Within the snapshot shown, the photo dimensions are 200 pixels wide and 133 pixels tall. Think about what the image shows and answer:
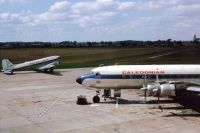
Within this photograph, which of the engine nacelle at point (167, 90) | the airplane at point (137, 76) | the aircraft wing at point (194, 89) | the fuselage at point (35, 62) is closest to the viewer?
the engine nacelle at point (167, 90)

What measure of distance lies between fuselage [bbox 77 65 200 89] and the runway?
201cm

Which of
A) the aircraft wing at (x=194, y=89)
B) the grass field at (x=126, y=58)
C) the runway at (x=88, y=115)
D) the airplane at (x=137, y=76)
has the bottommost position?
the runway at (x=88, y=115)

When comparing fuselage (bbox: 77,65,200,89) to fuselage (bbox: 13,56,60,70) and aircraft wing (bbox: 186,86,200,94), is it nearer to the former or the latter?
aircraft wing (bbox: 186,86,200,94)

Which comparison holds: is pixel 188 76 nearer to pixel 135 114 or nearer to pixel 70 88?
pixel 135 114

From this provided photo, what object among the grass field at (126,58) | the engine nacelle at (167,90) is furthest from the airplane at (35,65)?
the engine nacelle at (167,90)

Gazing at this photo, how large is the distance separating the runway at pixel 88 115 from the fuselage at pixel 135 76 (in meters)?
2.01

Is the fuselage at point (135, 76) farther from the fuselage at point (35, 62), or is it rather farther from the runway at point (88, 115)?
the fuselage at point (35, 62)

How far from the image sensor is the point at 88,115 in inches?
1183

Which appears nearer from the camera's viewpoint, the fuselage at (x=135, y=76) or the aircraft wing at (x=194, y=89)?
the aircraft wing at (x=194, y=89)

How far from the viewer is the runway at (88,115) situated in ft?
84.6

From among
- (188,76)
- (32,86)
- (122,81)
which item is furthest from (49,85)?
(188,76)

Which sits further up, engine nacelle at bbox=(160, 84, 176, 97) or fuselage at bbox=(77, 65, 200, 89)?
fuselage at bbox=(77, 65, 200, 89)

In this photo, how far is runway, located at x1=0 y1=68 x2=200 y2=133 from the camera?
25.8m

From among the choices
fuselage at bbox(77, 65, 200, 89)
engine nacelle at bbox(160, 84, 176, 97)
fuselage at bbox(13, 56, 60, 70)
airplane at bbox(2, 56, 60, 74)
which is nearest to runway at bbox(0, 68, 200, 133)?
engine nacelle at bbox(160, 84, 176, 97)
